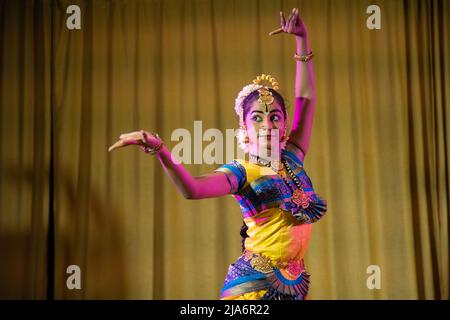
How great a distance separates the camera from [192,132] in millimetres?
4172

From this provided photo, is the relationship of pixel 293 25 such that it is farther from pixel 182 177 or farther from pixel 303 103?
pixel 182 177

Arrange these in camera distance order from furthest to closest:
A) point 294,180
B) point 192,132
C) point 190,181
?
point 192,132 → point 294,180 → point 190,181

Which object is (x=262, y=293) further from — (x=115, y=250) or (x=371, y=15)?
(x=371, y=15)

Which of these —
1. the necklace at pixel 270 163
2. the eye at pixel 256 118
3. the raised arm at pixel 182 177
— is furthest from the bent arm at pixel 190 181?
the eye at pixel 256 118

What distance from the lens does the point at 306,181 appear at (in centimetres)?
224

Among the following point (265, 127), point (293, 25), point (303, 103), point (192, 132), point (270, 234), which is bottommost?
point (270, 234)

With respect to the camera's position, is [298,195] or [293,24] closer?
[298,195]

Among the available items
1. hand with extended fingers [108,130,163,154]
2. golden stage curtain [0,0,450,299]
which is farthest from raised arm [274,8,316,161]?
golden stage curtain [0,0,450,299]

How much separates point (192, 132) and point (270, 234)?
2112 millimetres

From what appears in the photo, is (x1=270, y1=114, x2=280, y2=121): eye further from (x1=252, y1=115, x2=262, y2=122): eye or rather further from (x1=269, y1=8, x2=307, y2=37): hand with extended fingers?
(x1=269, y1=8, x2=307, y2=37): hand with extended fingers

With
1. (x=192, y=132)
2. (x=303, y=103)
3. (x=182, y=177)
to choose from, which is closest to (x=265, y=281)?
(x=182, y=177)

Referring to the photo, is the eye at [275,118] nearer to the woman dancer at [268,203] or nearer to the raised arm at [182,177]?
the woman dancer at [268,203]

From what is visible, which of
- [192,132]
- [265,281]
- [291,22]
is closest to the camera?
[265,281]
